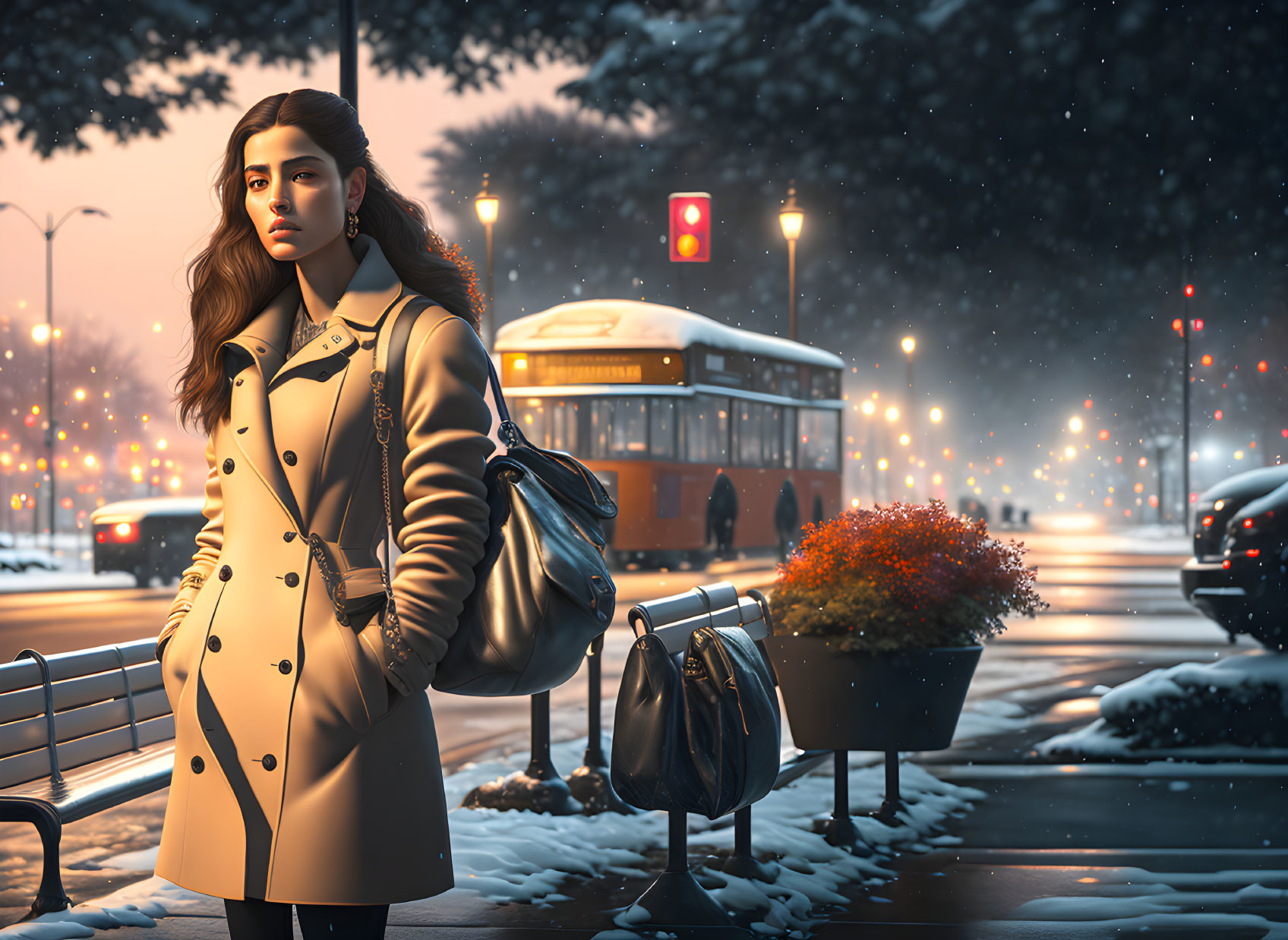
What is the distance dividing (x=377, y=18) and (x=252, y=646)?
625 inches

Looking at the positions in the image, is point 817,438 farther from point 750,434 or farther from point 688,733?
point 688,733

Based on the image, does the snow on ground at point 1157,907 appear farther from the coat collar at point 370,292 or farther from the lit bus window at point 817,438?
the lit bus window at point 817,438

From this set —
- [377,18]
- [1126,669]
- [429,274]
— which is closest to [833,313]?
[377,18]

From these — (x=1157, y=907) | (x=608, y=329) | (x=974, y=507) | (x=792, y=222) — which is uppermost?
(x=792, y=222)

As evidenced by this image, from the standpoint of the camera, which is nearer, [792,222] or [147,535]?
[792,222]

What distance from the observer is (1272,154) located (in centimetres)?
1267

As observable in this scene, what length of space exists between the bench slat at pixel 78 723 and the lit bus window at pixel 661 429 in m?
14.7

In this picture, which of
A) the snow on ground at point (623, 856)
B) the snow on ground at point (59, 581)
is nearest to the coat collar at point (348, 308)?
the snow on ground at point (623, 856)

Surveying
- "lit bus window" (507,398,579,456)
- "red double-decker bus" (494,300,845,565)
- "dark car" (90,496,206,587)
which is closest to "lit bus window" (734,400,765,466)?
"red double-decker bus" (494,300,845,565)

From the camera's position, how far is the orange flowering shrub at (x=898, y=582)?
18.5 ft

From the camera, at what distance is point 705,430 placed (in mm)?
20375

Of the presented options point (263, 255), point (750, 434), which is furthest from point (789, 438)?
point (263, 255)

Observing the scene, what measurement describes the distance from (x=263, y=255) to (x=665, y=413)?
676 inches

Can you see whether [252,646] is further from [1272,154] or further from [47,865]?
[1272,154]
